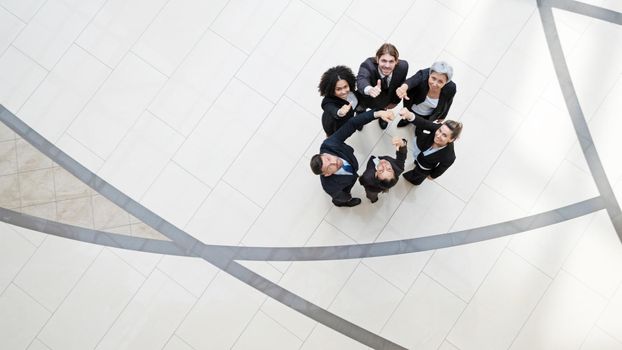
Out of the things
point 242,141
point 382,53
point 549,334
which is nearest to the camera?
point 382,53

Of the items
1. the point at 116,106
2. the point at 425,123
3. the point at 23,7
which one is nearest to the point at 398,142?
the point at 425,123

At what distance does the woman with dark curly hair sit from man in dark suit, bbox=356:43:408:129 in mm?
116

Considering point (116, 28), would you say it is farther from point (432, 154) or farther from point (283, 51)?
point (432, 154)

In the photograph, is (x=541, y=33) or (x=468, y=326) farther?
(x=541, y=33)

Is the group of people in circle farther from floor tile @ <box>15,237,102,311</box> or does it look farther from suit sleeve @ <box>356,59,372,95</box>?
floor tile @ <box>15,237,102,311</box>

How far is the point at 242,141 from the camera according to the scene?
16.8ft

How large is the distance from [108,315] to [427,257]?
10.2ft

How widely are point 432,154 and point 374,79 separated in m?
0.80

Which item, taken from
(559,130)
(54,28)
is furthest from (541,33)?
(54,28)

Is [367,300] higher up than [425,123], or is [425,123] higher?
[425,123]

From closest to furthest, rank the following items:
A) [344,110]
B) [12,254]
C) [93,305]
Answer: [344,110]
[93,305]
[12,254]

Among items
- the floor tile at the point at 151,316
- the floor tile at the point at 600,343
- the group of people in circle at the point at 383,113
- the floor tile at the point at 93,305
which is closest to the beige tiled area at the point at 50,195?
the floor tile at the point at 93,305

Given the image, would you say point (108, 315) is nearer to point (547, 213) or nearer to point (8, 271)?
point (8, 271)

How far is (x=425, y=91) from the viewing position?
4.32 metres
